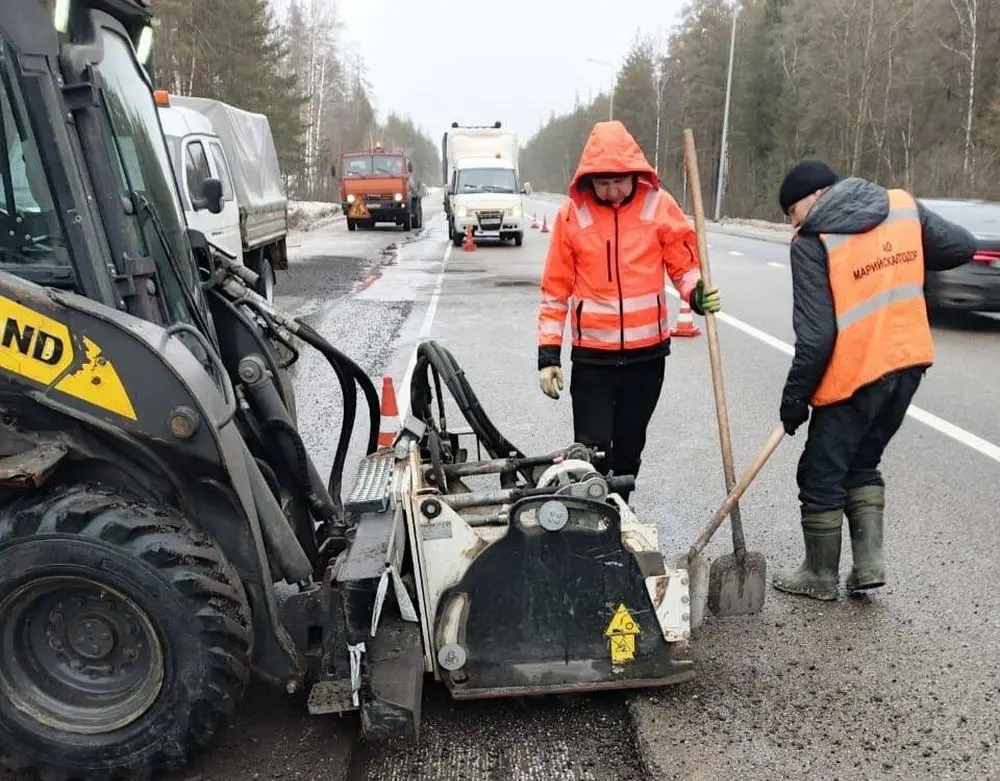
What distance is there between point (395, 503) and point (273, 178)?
15.5 m

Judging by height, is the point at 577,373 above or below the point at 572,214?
below

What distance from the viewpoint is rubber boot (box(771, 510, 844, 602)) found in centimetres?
388

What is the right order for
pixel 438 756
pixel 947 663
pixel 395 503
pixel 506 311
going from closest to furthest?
1. pixel 438 756
2. pixel 395 503
3. pixel 947 663
4. pixel 506 311

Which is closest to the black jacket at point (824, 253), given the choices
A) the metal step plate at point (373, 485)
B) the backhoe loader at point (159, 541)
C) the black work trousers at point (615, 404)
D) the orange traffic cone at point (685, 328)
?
the black work trousers at point (615, 404)

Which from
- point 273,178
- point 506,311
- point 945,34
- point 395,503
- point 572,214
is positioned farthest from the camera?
point 945,34

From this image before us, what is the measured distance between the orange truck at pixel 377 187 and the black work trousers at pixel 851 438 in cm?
2874

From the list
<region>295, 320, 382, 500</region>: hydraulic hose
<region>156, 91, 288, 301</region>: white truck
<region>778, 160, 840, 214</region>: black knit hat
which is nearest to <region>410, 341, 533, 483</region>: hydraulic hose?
<region>295, 320, 382, 500</region>: hydraulic hose

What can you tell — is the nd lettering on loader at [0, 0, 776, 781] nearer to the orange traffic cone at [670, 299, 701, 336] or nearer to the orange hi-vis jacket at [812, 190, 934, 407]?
the orange hi-vis jacket at [812, 190, 934, 407]

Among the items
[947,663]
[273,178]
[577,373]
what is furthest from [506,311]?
[947,663]

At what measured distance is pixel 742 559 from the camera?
3.61 metres

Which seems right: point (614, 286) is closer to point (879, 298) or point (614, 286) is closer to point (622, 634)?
point (879, 298)

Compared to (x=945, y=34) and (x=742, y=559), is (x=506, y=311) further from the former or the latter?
(x=945, y=34)

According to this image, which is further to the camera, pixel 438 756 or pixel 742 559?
pixel 742 559

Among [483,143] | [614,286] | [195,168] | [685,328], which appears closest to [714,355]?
[614,286]
